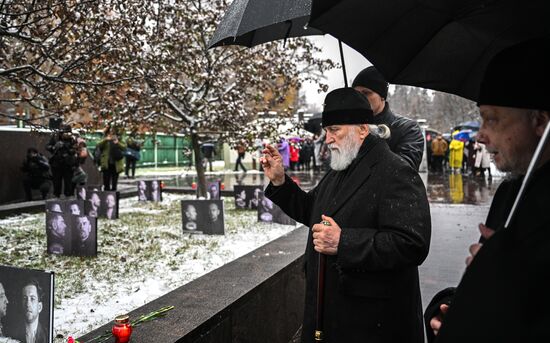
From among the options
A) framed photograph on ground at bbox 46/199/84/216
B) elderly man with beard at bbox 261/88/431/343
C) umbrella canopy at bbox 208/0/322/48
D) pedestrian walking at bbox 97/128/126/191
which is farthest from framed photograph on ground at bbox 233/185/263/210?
elderly man with beard at bbox 261/88/431/343

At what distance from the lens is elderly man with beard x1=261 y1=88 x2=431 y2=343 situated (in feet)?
7.59

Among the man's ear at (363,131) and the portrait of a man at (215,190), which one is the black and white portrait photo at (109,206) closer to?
the portrait of a man at (215,190)

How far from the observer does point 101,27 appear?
5730mm

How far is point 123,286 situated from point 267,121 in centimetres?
670

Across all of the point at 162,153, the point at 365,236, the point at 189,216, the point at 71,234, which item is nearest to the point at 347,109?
the point at 365,236

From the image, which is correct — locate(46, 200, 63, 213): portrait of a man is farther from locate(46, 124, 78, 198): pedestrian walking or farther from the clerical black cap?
the clerical black cap

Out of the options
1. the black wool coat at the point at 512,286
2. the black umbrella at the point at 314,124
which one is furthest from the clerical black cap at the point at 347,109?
the black umbrella at the point at 314,124

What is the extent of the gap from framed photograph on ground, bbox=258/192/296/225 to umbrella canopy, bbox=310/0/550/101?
604cm

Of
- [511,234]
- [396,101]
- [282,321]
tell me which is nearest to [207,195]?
[282,321]

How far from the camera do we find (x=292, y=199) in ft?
9.93

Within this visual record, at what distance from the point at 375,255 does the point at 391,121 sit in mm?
1856

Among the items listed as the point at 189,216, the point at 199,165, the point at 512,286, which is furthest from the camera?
the point at 199,165

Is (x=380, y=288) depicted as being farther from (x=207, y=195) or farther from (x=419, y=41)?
(x=207, y=195)

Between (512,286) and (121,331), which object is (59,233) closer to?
(121,331)
